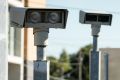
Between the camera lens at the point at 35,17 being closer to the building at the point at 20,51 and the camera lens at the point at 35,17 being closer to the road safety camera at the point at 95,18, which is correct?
the road safety camera at the point at 95,18

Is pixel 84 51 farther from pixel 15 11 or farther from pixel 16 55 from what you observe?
pixel 15 11

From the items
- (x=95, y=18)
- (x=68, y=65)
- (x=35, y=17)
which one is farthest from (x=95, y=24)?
(x=68, y=65)

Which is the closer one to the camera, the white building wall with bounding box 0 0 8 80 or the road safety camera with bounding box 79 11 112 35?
the white building wall with bounding box 0 0 8 80

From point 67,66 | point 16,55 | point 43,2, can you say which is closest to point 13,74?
point 16,55

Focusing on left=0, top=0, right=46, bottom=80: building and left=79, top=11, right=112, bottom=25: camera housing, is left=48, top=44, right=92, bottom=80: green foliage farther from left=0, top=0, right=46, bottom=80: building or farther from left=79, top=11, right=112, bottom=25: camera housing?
left=79, top=11, right=112, bottom=25: camera housing

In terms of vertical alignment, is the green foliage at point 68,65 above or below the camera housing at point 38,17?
below

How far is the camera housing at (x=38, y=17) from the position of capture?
17.9ft

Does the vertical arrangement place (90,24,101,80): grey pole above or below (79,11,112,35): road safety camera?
below

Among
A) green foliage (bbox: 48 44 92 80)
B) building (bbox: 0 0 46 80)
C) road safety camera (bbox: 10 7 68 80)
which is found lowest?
green foliage (bbox: 48 44 92 80)

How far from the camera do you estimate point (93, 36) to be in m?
6.48

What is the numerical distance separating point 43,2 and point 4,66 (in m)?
31.9

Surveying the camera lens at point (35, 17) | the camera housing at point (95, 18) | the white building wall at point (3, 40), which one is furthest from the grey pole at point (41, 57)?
the camera housing at point (95, 18)

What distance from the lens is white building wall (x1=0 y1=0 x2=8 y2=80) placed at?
5375mm

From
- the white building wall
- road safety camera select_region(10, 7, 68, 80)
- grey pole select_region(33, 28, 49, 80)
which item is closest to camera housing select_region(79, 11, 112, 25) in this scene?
road safety camera select_region(10, 7, 68, 80)
